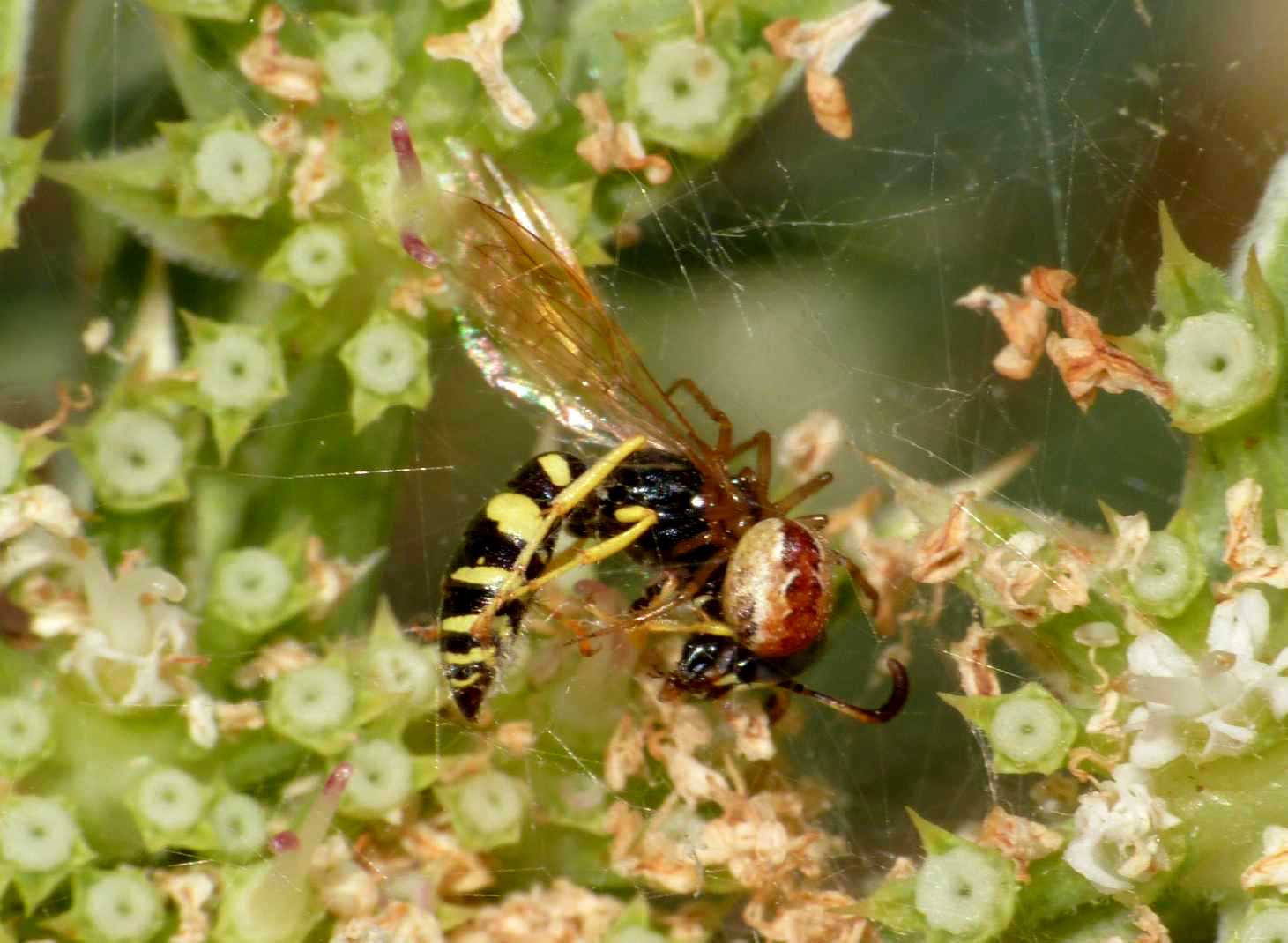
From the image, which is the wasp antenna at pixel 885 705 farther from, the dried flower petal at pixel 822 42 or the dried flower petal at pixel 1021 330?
the dried flower petal at pixel 822 42

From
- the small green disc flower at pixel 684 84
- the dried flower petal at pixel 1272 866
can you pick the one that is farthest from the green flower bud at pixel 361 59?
the dried flower petal at pixel 1272 866

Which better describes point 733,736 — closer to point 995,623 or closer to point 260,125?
point 995,623

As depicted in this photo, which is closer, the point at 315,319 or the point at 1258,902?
the point at 1258,902

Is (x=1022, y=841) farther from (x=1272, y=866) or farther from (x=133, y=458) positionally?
(x=133, y=458)

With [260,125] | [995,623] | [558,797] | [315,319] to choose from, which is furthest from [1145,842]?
[260,125]

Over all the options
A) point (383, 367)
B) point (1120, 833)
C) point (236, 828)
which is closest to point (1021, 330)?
point (1120, 833)
